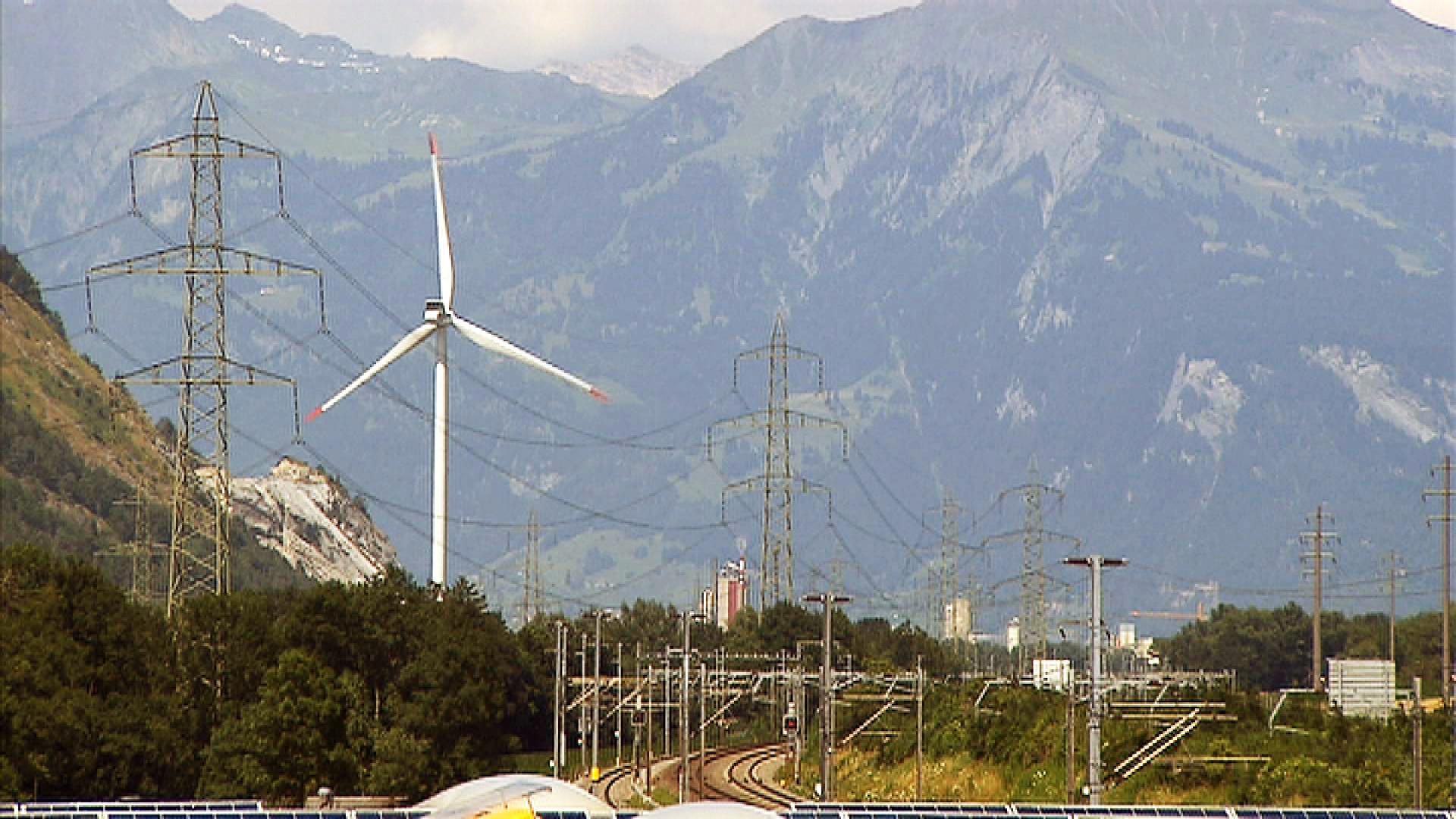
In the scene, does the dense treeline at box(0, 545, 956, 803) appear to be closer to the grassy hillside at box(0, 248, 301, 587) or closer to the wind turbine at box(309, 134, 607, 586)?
the wind turbine at box(309, 134, 607, 586)

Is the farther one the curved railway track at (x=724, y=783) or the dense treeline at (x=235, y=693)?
the curved railway track at (x=724, y=783)

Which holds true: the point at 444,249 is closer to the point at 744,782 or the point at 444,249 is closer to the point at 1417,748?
the point at 744,782

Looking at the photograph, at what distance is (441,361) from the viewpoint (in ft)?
577

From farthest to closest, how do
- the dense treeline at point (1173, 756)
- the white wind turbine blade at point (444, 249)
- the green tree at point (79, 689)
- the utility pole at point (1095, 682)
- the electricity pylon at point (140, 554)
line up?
the white wind turbine blade at point (444, 249) < the electricity pylon at point (140, 554) < the dense treeline at point (1173, 756) < the green tree at point (79, 689) < the utility pole at point (1095, 682)

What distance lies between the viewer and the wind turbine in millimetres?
165125

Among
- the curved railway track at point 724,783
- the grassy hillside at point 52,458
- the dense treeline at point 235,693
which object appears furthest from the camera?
the grassy hillside at point 52,458

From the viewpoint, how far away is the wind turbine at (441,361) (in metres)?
165

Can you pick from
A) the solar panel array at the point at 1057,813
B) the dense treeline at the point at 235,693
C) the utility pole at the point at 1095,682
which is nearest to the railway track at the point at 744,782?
the dense treeline at the point at 235,693

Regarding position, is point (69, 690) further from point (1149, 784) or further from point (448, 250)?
point (448, 250)

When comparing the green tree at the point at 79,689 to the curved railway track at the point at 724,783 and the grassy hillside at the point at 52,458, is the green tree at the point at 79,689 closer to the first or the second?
the curved railway track at the point at 724,783

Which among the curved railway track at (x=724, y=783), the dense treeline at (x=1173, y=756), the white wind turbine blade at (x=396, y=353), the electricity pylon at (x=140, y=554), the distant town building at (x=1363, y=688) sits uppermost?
the white wind turbine blade at (x=396, y=353)

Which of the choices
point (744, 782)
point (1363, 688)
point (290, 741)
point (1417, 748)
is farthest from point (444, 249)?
point (1417, 748)

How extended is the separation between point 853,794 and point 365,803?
174ft

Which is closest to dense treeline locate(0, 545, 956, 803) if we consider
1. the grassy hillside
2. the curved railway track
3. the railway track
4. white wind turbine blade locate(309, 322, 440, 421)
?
the curved railway track
